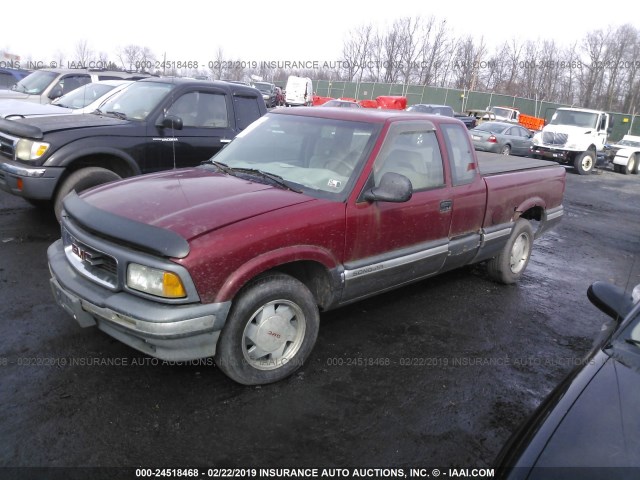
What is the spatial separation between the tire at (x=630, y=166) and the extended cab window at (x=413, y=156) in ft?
70.0

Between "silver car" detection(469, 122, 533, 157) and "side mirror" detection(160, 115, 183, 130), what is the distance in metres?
14.7

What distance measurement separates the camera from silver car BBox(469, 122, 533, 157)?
752 inches

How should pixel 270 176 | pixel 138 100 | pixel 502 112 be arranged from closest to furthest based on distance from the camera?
1. pixel 270 176
2. pixel 138 100
3. pixel 502 112

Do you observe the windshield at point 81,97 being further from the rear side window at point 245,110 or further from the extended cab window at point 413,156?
the extended cab window at point 413,156

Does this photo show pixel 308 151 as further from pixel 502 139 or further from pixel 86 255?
pixel 502 139

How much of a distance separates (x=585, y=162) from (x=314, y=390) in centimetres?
1998

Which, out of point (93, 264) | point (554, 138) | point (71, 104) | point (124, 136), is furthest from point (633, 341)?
point (554, 138)

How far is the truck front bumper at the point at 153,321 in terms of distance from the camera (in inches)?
109

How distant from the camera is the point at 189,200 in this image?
10.7ft

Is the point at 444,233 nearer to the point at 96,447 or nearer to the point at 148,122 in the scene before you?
the point at 96,447

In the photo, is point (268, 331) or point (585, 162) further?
point (585, 162)

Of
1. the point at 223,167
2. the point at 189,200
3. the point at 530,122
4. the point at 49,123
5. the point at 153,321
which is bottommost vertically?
the point at 153,321

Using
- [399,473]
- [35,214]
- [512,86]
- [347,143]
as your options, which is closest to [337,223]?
[347,143]

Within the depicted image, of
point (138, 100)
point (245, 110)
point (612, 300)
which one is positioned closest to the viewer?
point (612, 300)
